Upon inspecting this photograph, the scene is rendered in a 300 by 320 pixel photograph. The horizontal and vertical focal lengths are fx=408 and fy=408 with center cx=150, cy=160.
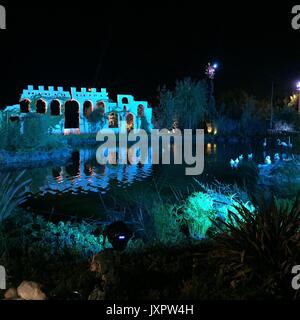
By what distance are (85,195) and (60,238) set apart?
5441 millimetres

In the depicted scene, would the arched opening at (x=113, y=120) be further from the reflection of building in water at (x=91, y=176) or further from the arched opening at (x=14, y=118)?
the reflection of building in water at (x=91, y=176)

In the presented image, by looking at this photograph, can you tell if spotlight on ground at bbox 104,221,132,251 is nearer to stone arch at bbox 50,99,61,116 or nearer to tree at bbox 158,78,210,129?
tree at bbox 158,78,210,129

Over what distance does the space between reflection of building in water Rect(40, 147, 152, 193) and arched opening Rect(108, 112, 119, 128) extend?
60.7 feet

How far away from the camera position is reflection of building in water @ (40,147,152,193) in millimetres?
11922

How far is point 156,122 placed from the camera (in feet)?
126

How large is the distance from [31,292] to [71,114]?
115ft

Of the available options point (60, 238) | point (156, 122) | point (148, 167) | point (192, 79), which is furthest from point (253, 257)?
point (192, 79)

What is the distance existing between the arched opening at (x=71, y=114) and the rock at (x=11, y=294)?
34138mm

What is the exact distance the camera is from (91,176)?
14.1m

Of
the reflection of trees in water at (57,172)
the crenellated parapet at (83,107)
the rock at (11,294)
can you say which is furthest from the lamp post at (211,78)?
the rock at (11,294)

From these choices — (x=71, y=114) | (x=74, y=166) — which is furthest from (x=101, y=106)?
(x=74, y=166)

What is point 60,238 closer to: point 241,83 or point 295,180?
point 295,180

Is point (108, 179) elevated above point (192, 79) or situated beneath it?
situated beneath
